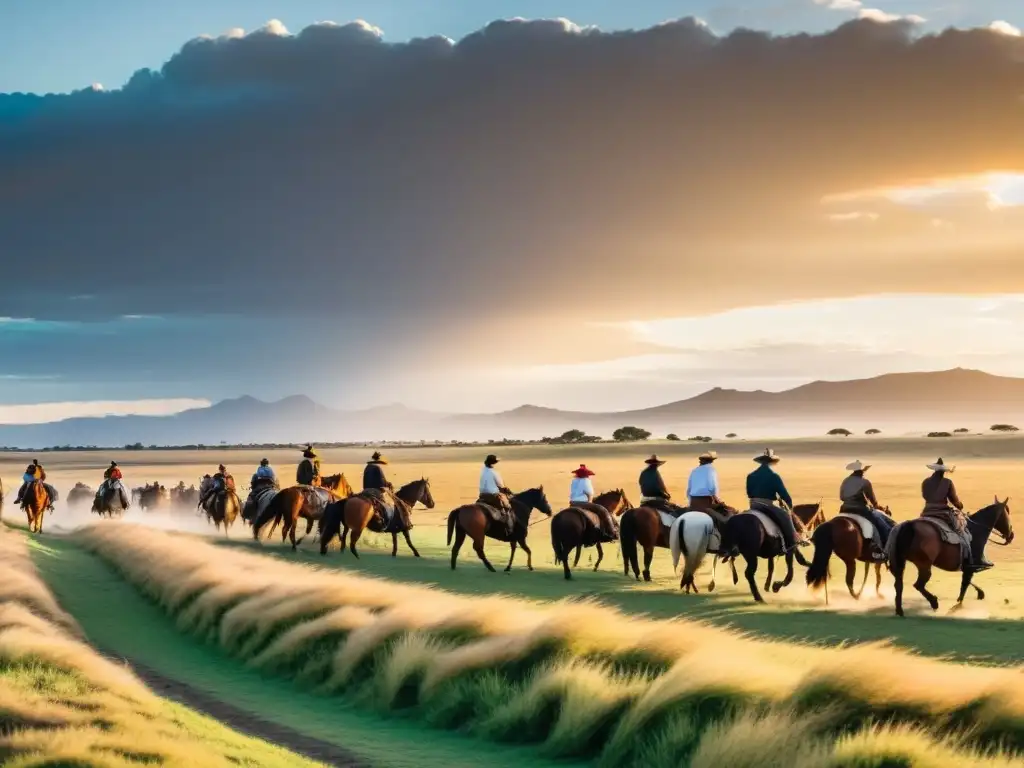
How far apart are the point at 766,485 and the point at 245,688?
36.2 ft

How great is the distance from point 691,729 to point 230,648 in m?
9.46

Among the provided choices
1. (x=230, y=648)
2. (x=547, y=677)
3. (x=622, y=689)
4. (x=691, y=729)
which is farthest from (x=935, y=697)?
(x=230, y=648)

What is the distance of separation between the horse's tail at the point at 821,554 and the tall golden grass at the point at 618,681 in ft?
24.3

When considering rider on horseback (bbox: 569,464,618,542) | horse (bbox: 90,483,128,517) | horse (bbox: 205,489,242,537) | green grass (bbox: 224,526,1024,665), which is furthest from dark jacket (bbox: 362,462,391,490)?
horse (bbox: 90,483,128,517)

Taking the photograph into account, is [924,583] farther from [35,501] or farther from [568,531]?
[35,501]

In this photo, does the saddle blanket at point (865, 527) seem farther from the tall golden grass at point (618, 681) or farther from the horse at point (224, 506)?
the horse at point (224, 506)

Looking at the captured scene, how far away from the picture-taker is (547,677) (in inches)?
507

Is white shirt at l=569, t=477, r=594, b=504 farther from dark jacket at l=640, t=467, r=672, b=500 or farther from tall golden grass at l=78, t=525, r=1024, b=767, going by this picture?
tall golden grass at l=78, t=525, r=1024, b=767

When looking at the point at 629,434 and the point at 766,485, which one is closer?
the point at 766,485

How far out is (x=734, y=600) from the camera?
22.6 m

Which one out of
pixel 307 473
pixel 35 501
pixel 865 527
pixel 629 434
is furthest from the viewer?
pixel 629 434

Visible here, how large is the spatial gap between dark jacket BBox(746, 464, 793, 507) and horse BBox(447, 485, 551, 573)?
19.4 ft

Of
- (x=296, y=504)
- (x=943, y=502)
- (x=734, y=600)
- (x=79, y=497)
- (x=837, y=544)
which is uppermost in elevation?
(x=943, y=502)

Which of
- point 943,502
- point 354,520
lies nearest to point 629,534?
point 943,502
